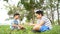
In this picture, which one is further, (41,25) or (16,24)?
(16,24)

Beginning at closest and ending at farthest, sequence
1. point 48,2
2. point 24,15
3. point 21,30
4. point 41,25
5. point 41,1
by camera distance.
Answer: point 41,25
point 21,30
point 41,1
point 48,2
point 24,15

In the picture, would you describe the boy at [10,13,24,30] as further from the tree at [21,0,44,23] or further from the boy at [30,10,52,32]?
the tree at [21,0,44,23]

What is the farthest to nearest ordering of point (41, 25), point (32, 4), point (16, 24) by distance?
A: point (32, 4) < point (16, 24) < point (41, 25)

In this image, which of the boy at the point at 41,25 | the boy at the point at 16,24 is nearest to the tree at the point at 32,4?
the boy at the point at 16,24

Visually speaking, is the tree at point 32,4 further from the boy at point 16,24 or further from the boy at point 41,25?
the boy at point 41,25

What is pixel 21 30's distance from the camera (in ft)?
21.6

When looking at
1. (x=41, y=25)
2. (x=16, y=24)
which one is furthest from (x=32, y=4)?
(x=41, y=25)

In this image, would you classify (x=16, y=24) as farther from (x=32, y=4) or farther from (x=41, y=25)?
(x=32, y=4)

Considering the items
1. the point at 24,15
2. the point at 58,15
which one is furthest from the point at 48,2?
the point at 24,15

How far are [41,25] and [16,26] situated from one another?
1119mm

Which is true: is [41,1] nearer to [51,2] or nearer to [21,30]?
[51,2]

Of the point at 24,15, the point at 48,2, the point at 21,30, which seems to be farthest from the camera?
the point at 24,15

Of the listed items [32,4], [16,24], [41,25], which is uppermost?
[41,25]

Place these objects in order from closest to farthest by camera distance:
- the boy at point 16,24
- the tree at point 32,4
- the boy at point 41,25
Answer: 1. the boy at point 41,25
2. the boy at point 16,24
3. the tree at point 32,4
